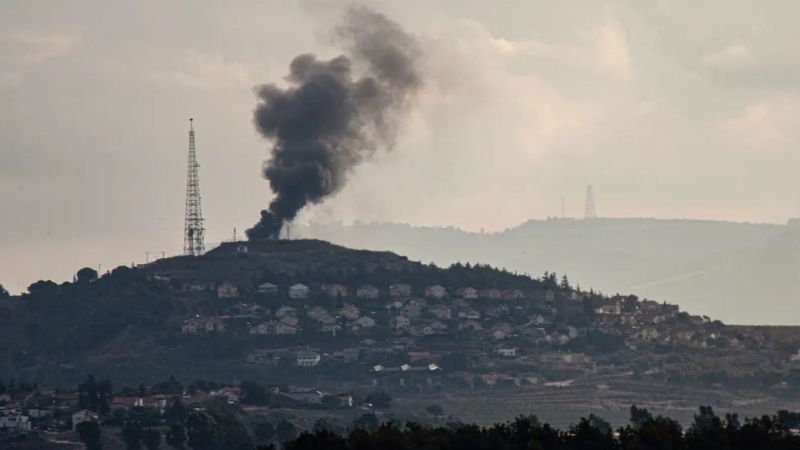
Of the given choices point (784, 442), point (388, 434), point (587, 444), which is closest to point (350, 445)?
point (388, 434)

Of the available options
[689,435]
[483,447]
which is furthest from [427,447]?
[689,435]

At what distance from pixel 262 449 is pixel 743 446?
90.2ft

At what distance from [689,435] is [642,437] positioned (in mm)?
3555

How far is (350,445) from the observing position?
146375 mm

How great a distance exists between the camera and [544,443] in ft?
496

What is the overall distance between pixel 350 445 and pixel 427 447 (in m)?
4.35

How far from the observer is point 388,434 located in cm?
14988

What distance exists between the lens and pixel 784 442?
147 m

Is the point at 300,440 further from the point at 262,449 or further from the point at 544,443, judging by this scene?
the point at 544,443

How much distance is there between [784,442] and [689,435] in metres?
6.65

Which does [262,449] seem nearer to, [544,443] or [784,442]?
[544,443]

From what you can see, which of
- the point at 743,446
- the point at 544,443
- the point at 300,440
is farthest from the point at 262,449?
the point at 743,446

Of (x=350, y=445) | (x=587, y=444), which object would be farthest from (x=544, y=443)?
(x=350, y=445)

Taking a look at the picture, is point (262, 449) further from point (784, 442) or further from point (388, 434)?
point (784, 442)
